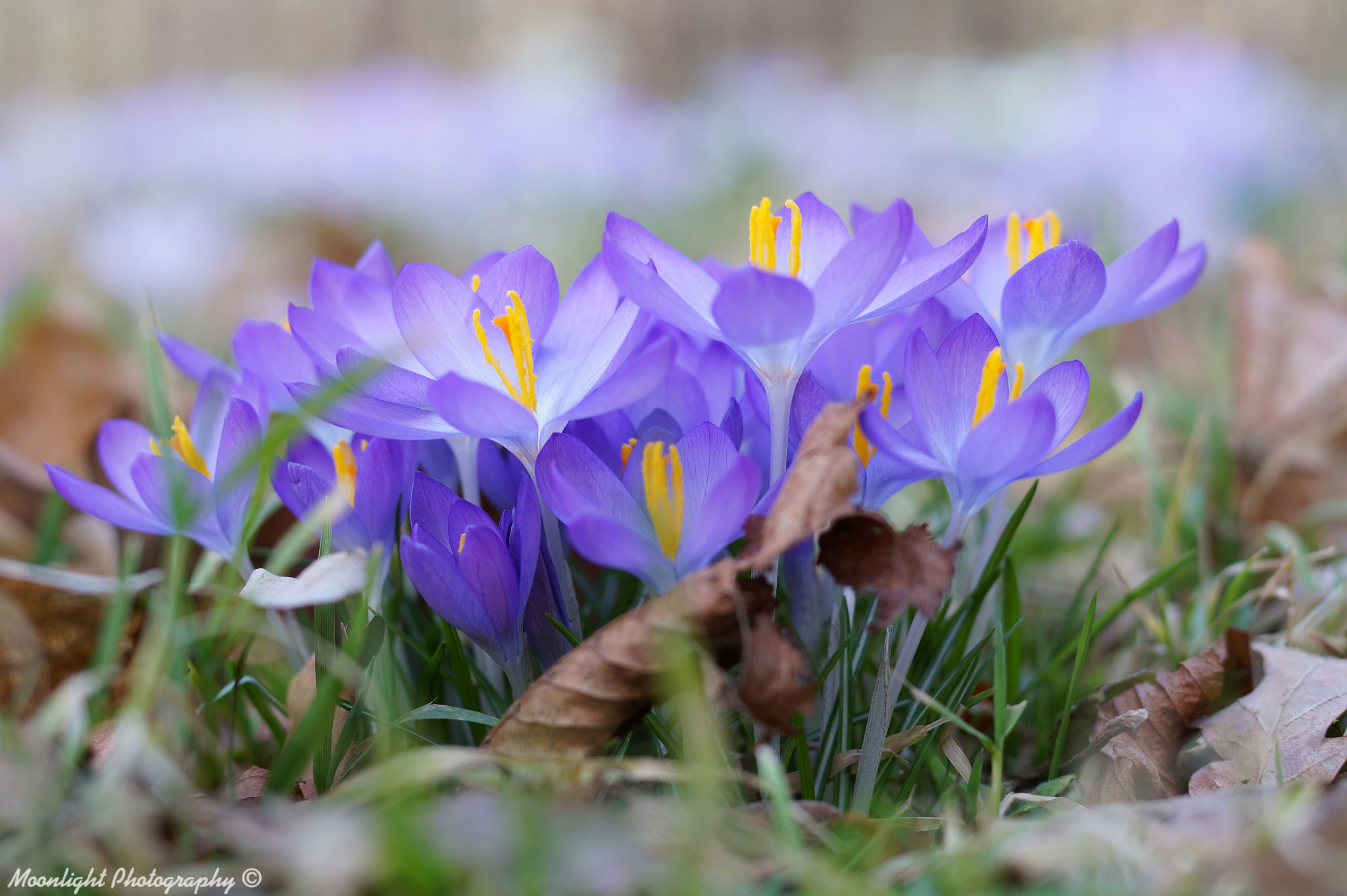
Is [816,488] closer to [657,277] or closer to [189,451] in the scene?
[657,277]

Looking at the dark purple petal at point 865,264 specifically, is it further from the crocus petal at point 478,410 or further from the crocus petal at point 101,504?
the crocus petal at point 101,504

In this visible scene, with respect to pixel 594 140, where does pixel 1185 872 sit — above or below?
below

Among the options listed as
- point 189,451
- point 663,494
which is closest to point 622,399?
point 663,494

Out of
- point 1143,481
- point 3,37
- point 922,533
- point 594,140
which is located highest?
point 3,37

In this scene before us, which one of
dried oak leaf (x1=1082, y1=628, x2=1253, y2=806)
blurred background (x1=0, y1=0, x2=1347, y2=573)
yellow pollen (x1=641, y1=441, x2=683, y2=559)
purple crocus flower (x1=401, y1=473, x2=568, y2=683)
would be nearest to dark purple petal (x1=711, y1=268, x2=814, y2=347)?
yellow pollen (x1=641, y1=441, x2=683, y2=559)

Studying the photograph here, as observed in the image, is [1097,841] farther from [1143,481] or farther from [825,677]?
[1143,481]

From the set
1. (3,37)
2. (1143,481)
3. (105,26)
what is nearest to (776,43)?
(105,26)

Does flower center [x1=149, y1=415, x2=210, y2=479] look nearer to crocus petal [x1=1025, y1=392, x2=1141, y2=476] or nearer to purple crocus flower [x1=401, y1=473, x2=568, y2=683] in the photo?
purple crocus flower [x1=401, y1=473, x2=568, y2=683]
